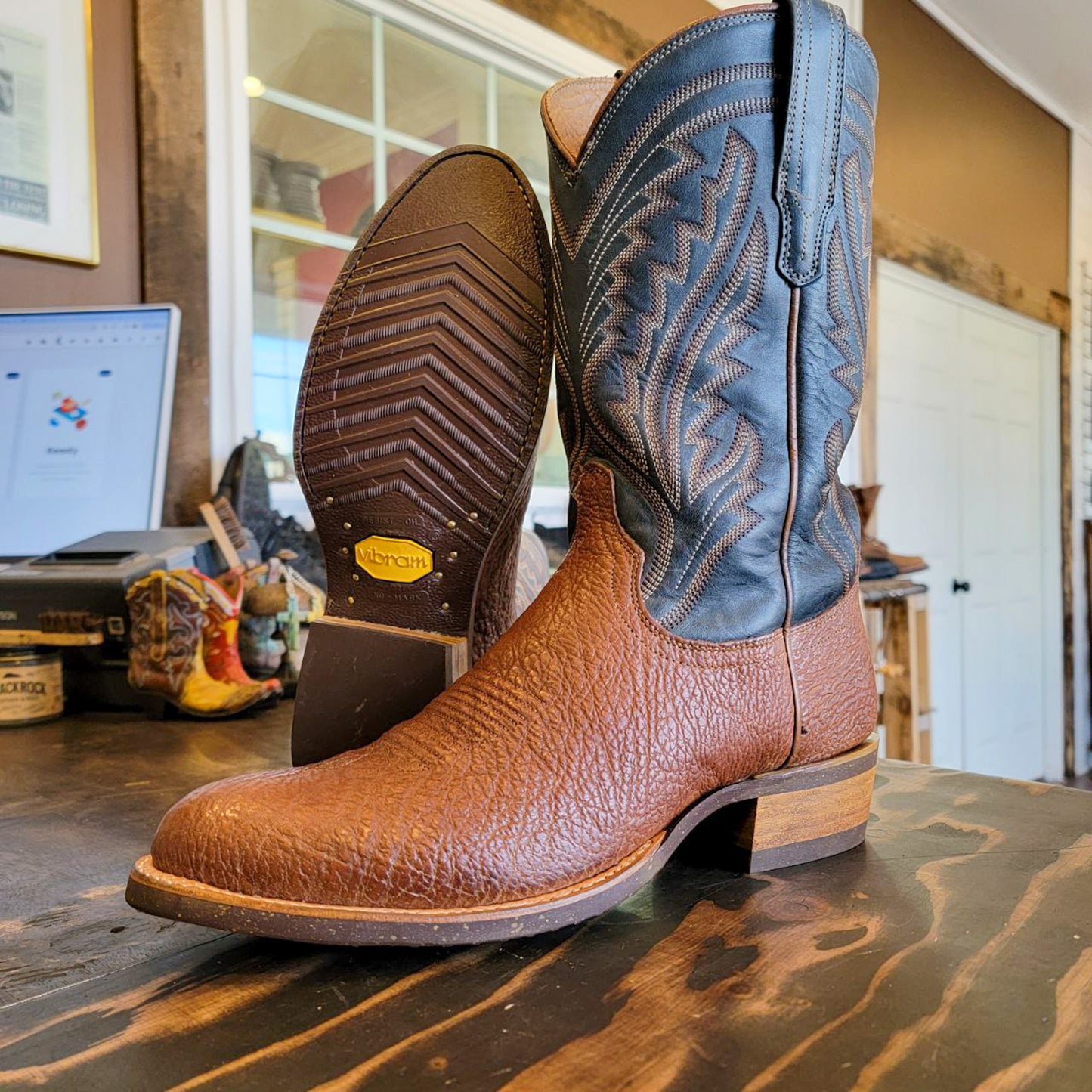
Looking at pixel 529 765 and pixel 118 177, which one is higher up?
pixel 118 177

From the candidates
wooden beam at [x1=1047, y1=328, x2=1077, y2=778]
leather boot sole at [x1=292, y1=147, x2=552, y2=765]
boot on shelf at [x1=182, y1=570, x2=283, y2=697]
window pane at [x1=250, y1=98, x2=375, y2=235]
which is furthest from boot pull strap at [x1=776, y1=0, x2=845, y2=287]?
wooden beam at [x1=1047, y1=328, x2=1077, y2=778]

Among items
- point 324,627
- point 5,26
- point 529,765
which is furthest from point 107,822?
point 5,26

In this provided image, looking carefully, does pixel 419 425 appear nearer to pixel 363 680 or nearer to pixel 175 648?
pixel 363 680

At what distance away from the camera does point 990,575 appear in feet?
12.6

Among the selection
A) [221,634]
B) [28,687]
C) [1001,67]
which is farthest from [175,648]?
[1001,67]

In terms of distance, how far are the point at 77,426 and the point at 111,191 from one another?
42 centimetres

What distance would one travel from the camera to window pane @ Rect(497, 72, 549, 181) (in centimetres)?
202

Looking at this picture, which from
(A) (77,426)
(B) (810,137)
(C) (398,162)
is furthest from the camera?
(C) (398,162)

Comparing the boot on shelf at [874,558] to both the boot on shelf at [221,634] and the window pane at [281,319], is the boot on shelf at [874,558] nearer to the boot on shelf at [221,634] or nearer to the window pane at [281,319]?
the window pane at [281,319]

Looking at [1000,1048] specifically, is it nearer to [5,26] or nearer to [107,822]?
[107,822]

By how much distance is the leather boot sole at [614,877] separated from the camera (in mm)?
375

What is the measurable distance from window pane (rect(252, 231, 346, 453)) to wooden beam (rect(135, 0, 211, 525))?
13 centimetres

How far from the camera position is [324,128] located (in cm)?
174

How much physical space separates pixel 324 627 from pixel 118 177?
111 cm
